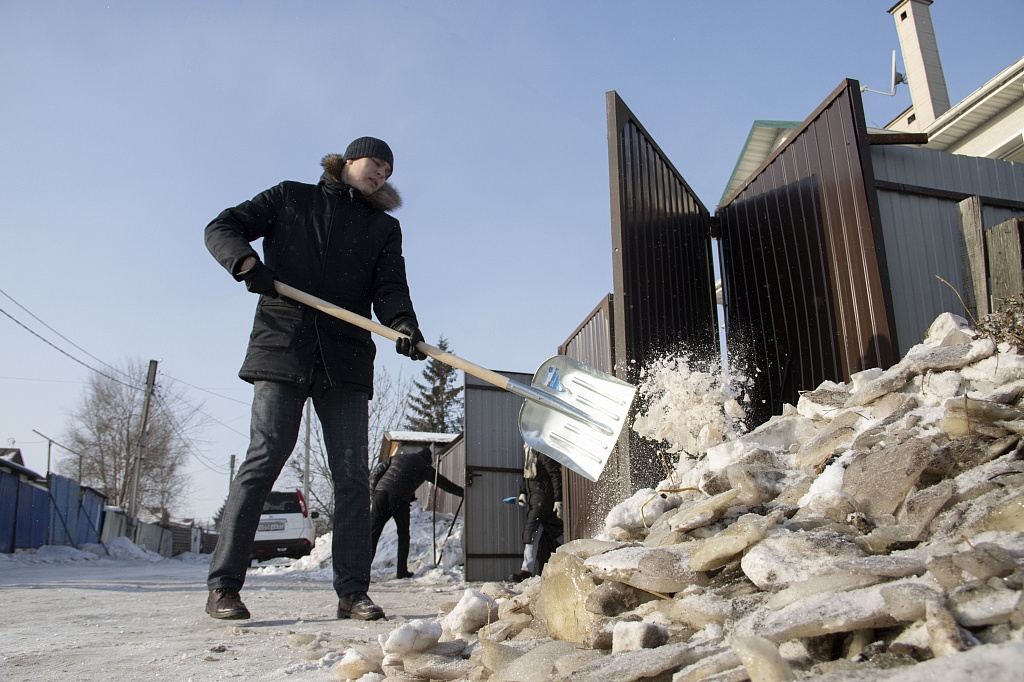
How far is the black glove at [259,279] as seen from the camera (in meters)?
2.47

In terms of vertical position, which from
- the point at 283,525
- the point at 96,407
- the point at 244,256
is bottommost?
the point at 283,525

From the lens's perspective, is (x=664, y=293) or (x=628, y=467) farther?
(x=664, y=293)

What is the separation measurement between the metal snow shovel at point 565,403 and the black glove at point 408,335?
0.02 metres

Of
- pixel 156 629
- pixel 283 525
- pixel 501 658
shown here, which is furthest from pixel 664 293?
pixel 283 525

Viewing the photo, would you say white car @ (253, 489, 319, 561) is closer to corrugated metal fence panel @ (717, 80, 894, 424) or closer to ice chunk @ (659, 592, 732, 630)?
corrugated metal fence panel @ (717, 80, 894, 424)

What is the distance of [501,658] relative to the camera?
1432mm

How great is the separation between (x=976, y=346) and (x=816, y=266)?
111 centimetres

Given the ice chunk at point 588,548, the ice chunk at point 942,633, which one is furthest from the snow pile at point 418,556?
the ice chunk at point 942,633

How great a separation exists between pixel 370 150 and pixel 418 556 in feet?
23.7

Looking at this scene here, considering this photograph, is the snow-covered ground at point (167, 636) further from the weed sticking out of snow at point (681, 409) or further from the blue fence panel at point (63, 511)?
the blue fence panel at point (63, 511)

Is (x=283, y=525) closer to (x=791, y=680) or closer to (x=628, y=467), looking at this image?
(x=628, y=467)

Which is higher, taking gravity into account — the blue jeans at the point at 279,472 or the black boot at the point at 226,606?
the blue jeans at the point at 279,472

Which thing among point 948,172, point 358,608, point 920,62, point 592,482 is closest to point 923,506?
point 358,608

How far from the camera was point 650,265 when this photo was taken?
3.29 m
